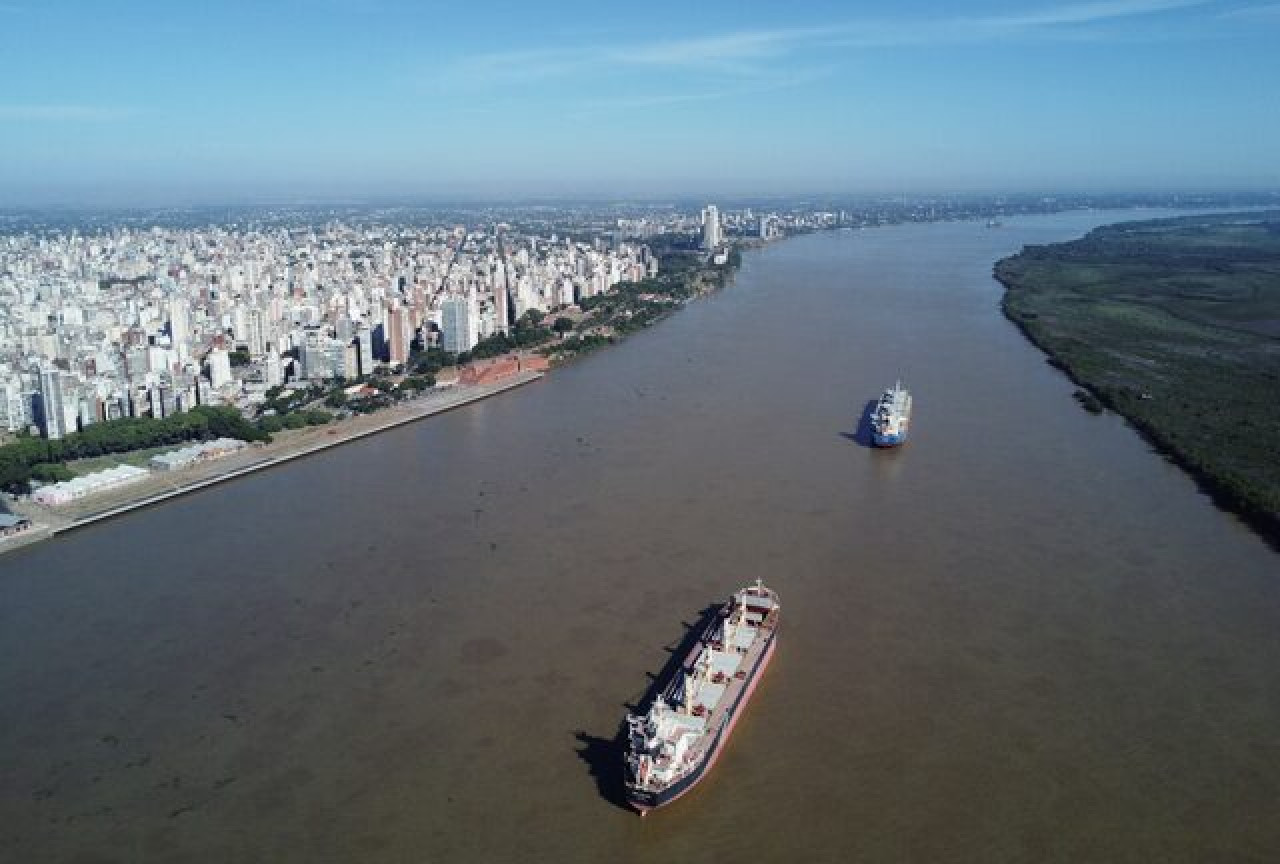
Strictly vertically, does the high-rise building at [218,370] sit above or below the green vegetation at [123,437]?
above

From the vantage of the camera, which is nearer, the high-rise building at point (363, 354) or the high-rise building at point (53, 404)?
the high-rise building at point (53, 404)

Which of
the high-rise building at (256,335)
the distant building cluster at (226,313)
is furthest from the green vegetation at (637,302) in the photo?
the high-rise building at (256,335)

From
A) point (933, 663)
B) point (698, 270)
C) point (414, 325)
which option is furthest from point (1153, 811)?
point (698, 270)

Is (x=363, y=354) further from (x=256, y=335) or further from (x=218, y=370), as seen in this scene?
(x=256, y=335)

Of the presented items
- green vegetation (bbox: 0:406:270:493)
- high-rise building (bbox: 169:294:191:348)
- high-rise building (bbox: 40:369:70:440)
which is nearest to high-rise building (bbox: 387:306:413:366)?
high-rise building (bbox: 169:294:191:348)

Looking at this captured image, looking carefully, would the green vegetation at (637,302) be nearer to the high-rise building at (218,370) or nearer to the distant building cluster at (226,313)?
the distant building cluster at (226,313)

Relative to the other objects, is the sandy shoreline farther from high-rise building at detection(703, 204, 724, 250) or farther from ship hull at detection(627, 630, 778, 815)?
high-rise building at detection(703, 204, 724, 250)
